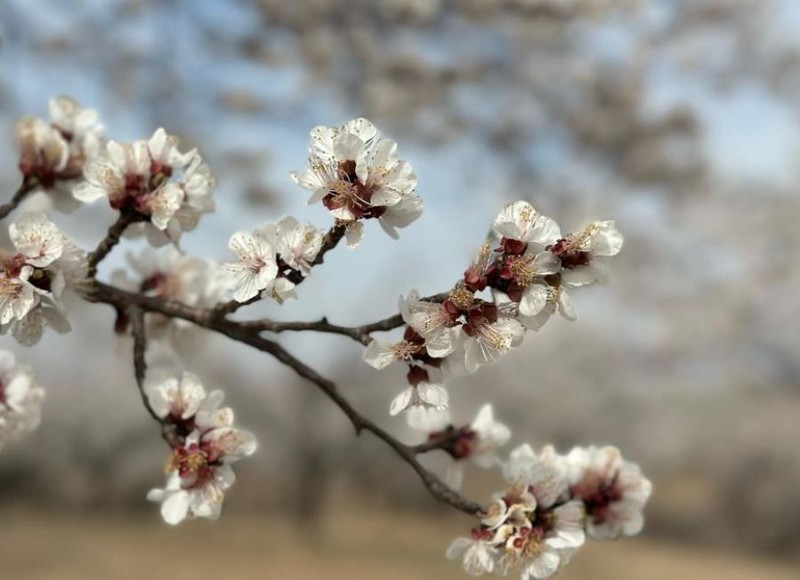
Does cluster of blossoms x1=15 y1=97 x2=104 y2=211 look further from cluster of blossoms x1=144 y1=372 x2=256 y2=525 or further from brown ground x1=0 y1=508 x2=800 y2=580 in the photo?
brown ground x1=0 y1=508 x2=800 y2=580

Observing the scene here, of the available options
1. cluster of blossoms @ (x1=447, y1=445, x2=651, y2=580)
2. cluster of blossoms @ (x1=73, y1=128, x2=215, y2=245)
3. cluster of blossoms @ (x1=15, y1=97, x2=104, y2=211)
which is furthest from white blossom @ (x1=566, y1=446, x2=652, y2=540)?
cluster of blossoms @ (x1=15, y1=97, x2=104, y2=211)

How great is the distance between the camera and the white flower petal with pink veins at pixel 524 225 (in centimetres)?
40

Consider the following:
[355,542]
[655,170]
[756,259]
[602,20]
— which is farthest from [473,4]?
[355,542]

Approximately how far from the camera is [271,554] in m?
5.46

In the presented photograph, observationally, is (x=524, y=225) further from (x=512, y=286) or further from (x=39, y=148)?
(x=39, y=148)

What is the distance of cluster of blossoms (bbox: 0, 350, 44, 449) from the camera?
1.74ft

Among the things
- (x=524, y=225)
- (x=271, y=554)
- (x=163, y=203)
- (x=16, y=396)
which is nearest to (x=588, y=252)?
(x=524, y=225)

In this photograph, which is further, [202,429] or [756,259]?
[756,259]

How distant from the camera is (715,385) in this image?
6.25 meters

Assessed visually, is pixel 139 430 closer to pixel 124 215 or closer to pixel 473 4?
pixel 473 4

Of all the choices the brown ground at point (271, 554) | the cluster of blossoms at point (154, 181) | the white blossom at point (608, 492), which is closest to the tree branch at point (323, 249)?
the cluster of blossoms at point (154, 181)

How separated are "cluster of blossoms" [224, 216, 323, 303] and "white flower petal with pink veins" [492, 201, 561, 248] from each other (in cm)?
8

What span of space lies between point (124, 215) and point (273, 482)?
616 centimetres

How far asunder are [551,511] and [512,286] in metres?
0.15
